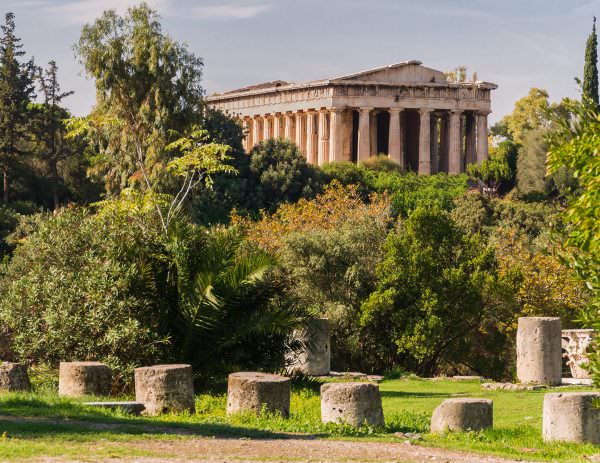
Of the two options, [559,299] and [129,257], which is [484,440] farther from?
[559,299]

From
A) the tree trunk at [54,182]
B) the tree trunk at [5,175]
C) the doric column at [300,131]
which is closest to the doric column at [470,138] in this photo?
the doric column at [300,131]

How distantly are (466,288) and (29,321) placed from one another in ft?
45.7

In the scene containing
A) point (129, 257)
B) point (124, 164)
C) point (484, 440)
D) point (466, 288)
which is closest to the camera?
point (484, 440)

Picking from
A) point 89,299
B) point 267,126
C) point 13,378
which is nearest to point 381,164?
point 267,126

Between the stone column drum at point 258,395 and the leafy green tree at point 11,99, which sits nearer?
the stone column drum at point 258,395

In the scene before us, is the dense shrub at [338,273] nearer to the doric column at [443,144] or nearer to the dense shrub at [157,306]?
the dense shrub at [157,306]

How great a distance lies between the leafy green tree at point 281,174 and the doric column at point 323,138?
18361 millimetres

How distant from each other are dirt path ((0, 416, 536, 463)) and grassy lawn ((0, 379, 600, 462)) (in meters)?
0.08

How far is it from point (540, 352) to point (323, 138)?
6245cm

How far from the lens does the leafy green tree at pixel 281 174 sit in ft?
221

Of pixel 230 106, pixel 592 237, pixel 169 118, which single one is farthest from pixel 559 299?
pixel 230 106

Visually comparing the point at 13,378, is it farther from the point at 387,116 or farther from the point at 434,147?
the point at 434,147

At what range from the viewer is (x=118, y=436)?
595 inches

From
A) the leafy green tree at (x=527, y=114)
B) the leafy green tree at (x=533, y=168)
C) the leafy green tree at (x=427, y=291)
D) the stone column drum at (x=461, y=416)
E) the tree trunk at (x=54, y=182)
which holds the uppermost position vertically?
the leafy green tree at (x=527, y=114)
